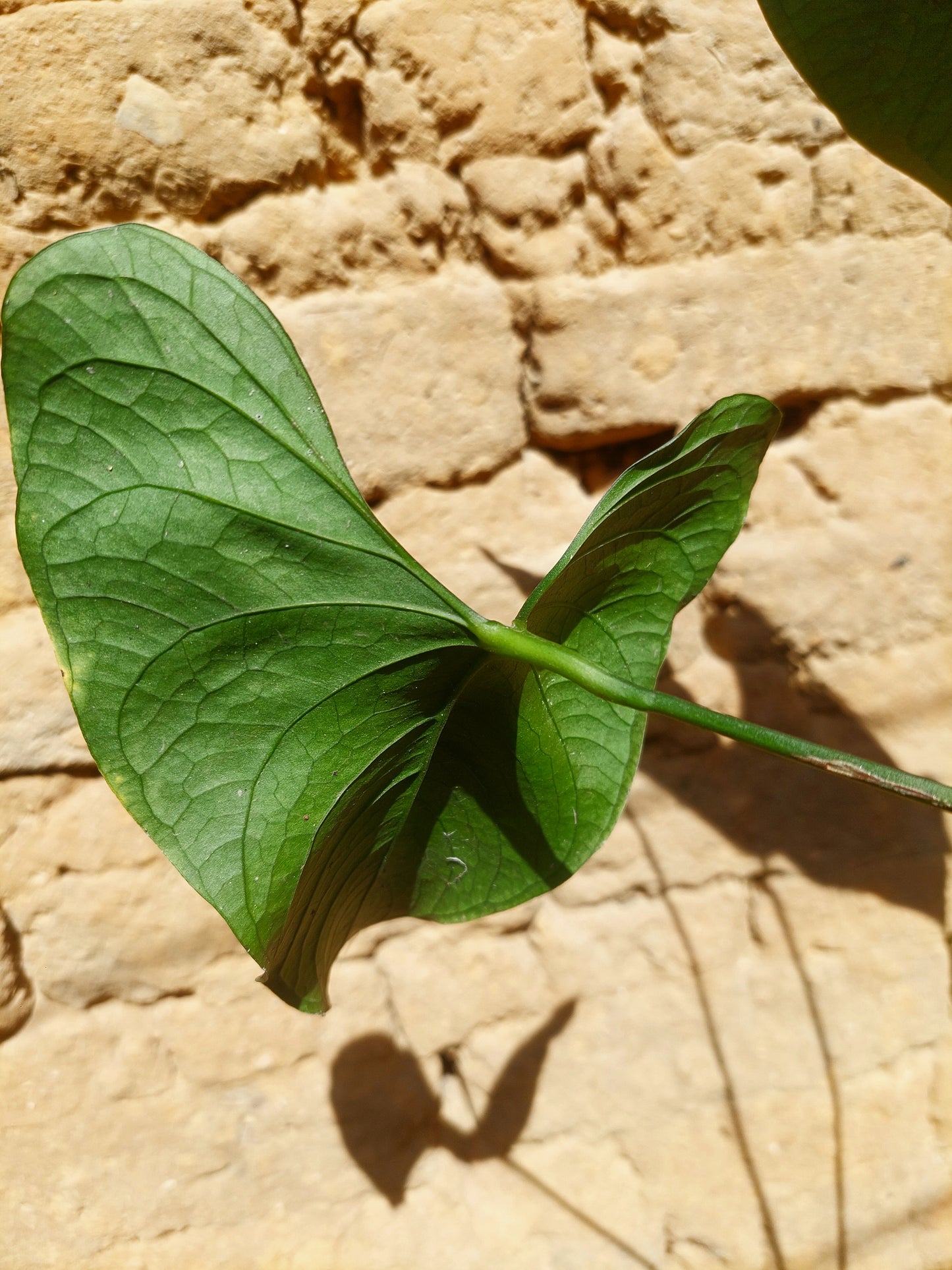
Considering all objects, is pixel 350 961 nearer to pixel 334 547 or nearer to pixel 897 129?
pixel 334 547

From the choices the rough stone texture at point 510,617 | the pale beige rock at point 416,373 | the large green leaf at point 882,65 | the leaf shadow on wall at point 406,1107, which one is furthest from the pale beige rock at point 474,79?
the leaf shadow on wall at point 406,1107

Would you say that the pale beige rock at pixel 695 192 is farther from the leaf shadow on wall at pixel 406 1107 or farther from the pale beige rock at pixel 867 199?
the leaf shadow on wall at pixel 406 1107

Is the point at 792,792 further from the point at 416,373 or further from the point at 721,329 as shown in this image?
the point at 416,373

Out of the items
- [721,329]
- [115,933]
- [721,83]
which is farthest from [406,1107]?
[721,83]

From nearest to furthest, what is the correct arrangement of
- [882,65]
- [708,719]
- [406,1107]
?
[708,719] → [882,65] → [406,1107]

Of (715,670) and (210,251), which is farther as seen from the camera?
(715,670)

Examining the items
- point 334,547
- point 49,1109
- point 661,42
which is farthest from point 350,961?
point 661,42
